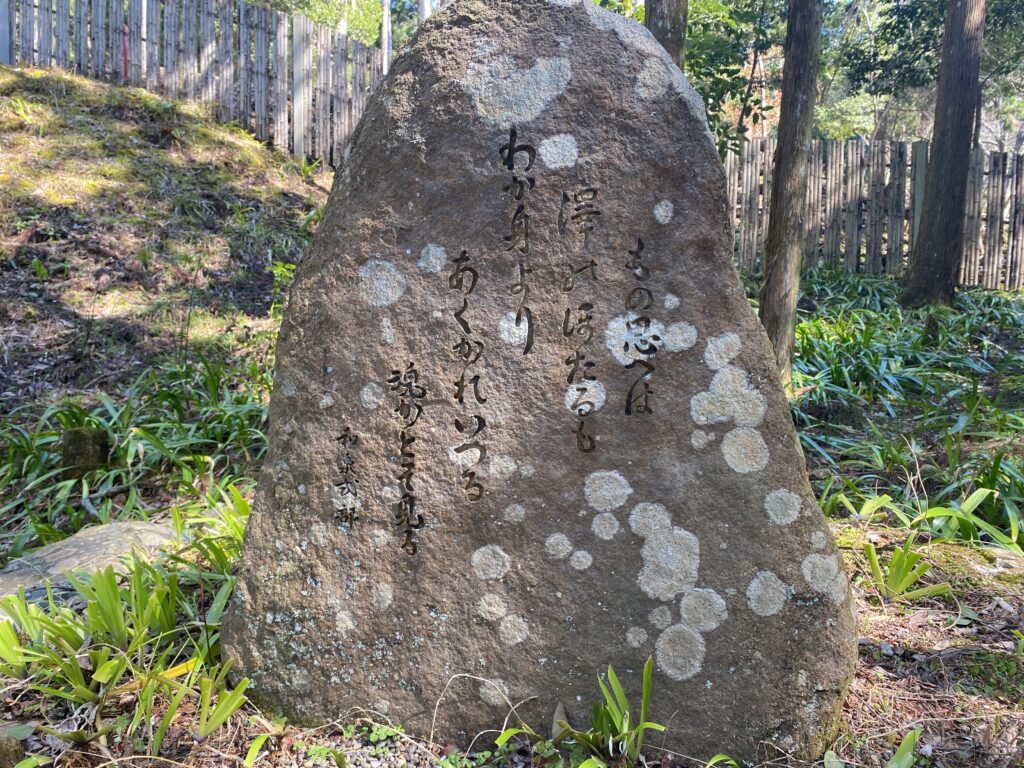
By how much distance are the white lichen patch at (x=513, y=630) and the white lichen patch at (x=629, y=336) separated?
2.47 feet

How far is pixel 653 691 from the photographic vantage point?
2.05 metres

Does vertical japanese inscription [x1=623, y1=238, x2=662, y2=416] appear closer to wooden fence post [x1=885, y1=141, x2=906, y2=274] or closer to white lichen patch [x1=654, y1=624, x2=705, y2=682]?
white lichen patch [x1=654, y1=624, x2=705, y2=682]

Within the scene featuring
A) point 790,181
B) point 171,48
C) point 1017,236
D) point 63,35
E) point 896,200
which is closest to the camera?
point 790,181

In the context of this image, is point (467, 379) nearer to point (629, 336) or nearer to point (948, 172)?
point (629, 336)

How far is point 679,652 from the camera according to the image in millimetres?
2049

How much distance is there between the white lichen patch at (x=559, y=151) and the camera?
2.12m

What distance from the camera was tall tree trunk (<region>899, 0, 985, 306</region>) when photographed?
718 centimetres

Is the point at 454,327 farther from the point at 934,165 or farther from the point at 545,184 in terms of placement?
the point at 934,165

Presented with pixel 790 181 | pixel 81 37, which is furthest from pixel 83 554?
pixel 81 37

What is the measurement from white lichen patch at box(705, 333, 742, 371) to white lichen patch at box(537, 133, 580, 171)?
633mm

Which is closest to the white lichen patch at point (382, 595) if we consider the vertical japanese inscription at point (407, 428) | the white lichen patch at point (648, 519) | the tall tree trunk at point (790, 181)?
the vertical japanese inscription at point (407, 428)

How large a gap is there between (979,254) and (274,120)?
8266 millimetres

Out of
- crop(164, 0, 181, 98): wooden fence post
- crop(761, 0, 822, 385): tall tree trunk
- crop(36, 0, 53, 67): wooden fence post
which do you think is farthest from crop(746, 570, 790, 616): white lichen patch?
crop(36, 0, 53, 67): wooden fence post

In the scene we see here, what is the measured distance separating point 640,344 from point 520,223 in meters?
0.47
